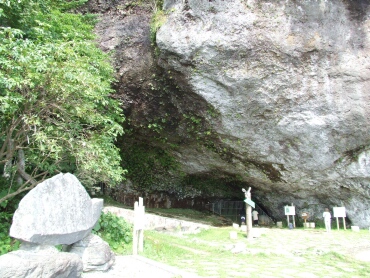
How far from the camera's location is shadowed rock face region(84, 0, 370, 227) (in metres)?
9.51

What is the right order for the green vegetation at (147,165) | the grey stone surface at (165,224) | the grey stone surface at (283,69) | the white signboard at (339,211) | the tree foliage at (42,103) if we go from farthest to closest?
the green vegetation at (147,165) → the white signboard at (339,211) → the grey stone surface at (165,224) → the grey stone surface at (283,69) → the tree foliage at (42,103)

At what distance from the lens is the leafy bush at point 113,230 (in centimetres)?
719

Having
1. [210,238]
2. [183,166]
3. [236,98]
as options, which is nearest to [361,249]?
[210,238]

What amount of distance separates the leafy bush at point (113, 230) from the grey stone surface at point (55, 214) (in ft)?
7.57

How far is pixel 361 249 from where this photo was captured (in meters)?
7.34

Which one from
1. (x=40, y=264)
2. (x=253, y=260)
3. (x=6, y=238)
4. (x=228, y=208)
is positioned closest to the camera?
(x=40, y=264)

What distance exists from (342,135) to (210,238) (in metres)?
5.31

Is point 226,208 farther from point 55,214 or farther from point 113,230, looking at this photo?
point 55,214

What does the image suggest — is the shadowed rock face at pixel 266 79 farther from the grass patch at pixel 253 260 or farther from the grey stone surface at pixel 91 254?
the grey stone surface at pixel 91 254

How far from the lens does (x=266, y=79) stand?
32.3 feet

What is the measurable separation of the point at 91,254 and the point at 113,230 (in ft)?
8.27

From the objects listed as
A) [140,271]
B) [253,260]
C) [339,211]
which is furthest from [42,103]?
[339,211]

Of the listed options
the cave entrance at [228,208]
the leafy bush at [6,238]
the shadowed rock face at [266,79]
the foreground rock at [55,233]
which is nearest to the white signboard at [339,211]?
the shadowed rock face at [266,79]

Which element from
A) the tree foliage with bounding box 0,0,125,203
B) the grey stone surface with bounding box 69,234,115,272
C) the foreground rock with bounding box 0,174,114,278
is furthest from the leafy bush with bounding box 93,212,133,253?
the grey stone surface with bounding box 69,234,115,272
